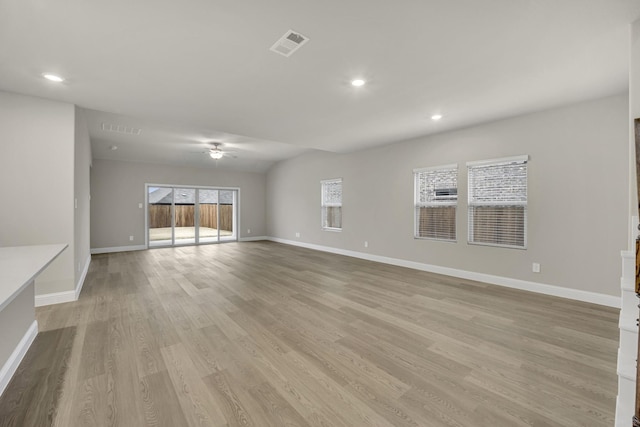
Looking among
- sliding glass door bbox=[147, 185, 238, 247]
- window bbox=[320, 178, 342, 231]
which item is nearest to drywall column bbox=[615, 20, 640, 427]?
window bbox=[320, 178, 342, 231]

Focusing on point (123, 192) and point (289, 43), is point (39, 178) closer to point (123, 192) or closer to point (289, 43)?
point (289, 43)

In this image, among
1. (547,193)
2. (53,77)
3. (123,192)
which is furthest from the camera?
(123,192)

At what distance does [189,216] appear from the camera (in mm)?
8633

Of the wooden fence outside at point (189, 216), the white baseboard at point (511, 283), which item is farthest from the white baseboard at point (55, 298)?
the white baseboard at point (511, 283)

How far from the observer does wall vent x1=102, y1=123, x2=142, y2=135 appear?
498 centimetres

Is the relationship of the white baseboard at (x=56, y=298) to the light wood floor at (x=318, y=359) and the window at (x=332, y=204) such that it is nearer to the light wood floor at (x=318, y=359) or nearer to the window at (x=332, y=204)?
the light wood floor at (x=318, y=359)

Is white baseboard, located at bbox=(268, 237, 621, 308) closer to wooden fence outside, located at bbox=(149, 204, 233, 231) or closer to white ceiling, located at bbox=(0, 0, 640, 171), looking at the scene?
white ceiling, located at bbox=(0, 0, 640, 171)

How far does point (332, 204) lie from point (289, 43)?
17.3ft

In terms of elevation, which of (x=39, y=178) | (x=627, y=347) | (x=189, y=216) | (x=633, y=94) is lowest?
(x=627, y=347)

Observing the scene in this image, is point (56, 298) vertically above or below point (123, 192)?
below

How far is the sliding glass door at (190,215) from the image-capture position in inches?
320

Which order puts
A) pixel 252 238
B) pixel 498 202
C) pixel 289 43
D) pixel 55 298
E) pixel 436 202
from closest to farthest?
pixel 289 43, pixel 55 298, pixel 498 202, pixel 436 202, pixel 252 238

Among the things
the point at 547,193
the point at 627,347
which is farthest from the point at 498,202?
the point at 627,347

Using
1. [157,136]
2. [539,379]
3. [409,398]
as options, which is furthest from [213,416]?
[157,136]
